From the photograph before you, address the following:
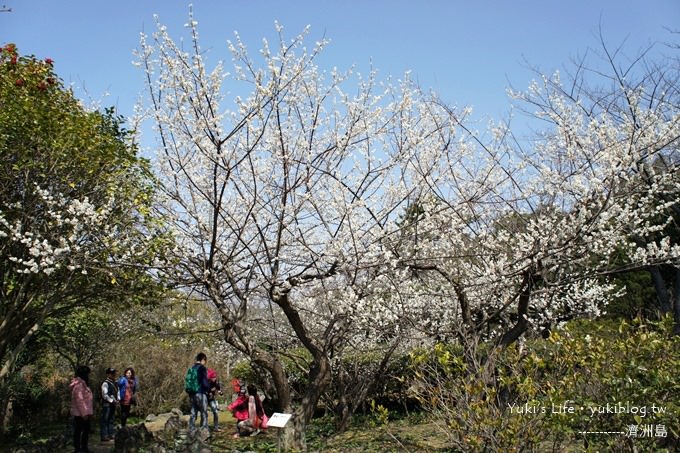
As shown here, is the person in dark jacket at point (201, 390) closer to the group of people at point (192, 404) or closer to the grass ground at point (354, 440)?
the group of people at point (192, 404)

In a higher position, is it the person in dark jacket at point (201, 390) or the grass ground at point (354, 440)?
the person in dark jacket at point (201, 390)

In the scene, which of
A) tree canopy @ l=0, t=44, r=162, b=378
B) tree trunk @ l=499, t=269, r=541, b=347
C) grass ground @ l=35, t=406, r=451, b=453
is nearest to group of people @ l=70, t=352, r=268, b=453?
grass ground @ l=35, t=406, r=451, b=453

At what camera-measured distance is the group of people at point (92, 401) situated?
20.8ft

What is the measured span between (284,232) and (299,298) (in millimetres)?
1785

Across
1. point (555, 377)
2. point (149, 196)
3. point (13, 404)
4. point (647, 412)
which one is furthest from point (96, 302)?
point (647, 412)

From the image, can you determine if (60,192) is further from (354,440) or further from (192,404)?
(354,440)

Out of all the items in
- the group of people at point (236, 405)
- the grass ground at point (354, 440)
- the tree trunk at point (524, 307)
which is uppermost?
the tree trunk at point (524, 307)

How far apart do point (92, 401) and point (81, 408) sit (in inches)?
9.3

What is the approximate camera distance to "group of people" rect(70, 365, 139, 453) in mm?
6344

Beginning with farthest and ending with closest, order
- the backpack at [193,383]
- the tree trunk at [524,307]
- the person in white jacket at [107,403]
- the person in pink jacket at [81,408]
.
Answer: the person in white jacket at [107,403] < the backpack at [193,383] < the person in pink jacket at [81,408] < the tree trunk at [524,307]

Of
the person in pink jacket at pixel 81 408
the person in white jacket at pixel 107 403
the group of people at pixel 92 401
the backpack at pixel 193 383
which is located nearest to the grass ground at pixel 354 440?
the person in white jacket at pixel 107 403

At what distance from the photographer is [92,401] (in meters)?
6.54

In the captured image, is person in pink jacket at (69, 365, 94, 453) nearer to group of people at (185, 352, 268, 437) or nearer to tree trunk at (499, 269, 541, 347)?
group of people at (185, 352, 268, 437)

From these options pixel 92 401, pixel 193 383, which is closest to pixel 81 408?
pixel 92 401
